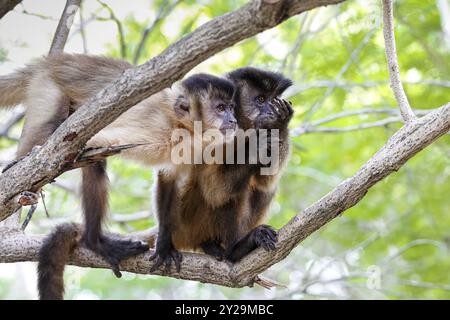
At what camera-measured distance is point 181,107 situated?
548 centimetres

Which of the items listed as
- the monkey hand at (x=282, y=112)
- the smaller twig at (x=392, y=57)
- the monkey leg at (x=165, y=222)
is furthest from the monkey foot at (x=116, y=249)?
the smaller twig at (x=392, y=57)

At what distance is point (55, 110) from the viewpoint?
5.20 metres

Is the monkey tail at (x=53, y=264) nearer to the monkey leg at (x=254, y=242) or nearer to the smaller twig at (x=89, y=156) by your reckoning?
the smaller twig at (x=89, y=156)

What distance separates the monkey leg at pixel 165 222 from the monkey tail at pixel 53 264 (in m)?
0.74

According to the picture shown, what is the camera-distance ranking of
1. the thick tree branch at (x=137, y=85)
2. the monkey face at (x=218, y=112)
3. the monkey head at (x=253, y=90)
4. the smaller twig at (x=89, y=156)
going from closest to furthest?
the thick tree branch at (x=137, y=85) < the smaller twig at (x=89, y=156) < the monkey face at (x=218, y=112) < the monkey head at (x=253, y=90)

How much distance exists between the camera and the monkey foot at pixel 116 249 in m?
5.11

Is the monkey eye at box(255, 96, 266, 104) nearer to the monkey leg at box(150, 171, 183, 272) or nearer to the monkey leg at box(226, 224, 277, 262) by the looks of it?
the monkey leg at box(150, 171, 183, 272)

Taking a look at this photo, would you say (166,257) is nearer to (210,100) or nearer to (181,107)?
(181,107)

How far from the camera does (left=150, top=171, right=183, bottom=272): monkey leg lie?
5117 mm

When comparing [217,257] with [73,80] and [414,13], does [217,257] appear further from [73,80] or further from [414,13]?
[414,13]

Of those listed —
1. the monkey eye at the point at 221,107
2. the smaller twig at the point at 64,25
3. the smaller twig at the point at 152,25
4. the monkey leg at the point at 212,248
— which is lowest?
the monkey leg at the point at 212,248

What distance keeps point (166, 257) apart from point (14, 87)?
6.82 ft

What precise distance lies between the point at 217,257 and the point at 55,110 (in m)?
1.83

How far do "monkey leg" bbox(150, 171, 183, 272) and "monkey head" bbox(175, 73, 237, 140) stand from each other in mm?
619
